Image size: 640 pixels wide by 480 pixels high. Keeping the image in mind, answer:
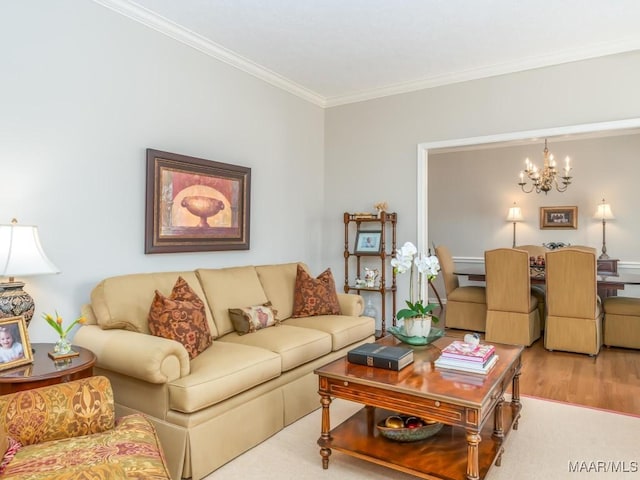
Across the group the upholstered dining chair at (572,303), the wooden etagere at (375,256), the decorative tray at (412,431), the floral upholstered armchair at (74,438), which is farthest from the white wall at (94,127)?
the upholstered dining chair at (572,303)

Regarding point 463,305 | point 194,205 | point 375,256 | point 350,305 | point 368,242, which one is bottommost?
point 463,305

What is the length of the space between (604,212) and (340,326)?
5.09m

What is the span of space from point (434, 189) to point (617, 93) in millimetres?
4142

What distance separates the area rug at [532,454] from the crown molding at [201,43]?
2951 mm

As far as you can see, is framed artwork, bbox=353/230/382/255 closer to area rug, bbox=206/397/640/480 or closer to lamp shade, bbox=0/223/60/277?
area rug, bbox=206/397/640/480

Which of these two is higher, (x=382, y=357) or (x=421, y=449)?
(x=382, y=357)

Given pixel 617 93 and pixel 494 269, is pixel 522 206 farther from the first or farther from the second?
pixel 617 93

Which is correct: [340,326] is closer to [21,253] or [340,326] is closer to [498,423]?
[498,423]

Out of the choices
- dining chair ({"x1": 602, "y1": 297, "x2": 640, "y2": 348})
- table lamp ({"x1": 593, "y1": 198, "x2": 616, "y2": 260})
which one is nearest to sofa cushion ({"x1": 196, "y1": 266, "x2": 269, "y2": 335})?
dining chair ({"x1": 602, "y1": 297, "x2": 640, "y2": 348})

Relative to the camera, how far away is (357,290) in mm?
4953

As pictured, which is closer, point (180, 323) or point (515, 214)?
point (180, 323)

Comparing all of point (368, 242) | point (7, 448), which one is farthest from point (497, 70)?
point (7, 448)

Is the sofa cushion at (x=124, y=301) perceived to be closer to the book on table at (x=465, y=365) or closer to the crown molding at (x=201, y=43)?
the book on table at (x=465, y=365)

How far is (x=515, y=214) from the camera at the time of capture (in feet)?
23.2
